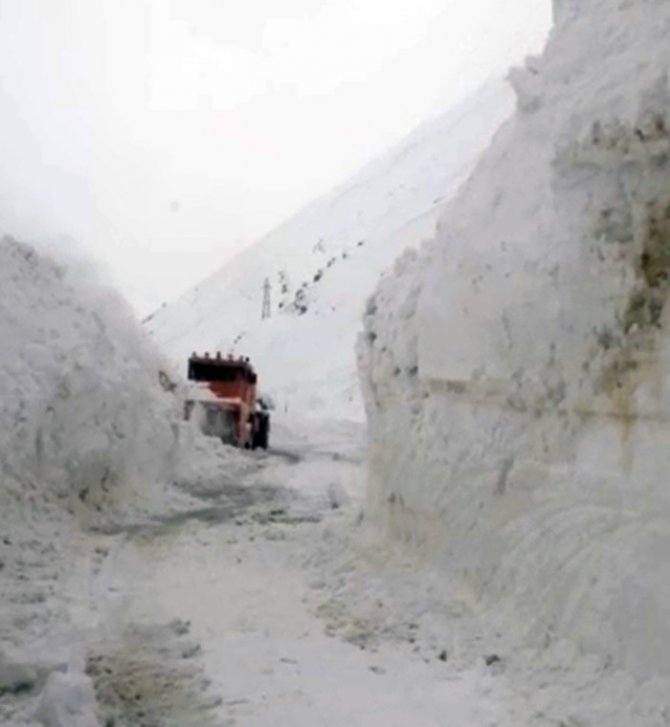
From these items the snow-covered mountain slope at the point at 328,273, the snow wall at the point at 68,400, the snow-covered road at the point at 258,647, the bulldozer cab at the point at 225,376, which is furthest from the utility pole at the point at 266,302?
the snow-covered road at the point at 258,647

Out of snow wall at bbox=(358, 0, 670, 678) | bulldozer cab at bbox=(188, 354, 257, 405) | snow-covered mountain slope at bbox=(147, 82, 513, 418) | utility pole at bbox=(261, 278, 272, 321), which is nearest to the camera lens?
snow wall at bbox=(358, 0, 670, 678)

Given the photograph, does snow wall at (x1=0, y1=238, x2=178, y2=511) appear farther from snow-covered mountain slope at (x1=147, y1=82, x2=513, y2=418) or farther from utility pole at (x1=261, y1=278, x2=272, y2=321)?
utility pole at (x1=261, y1=278, x2=272, y2=321)

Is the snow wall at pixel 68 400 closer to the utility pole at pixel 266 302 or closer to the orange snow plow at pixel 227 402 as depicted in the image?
the orange snow plow at pixel 227 402

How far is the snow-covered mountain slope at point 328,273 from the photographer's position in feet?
135

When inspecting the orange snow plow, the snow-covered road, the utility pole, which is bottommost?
the snow-covered road

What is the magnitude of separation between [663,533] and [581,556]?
0.74 m

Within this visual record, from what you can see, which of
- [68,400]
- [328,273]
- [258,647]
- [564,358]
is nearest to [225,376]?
[68,400]

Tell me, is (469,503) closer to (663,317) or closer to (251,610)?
(251,610)

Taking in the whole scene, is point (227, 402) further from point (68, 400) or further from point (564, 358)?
point (564, 358)

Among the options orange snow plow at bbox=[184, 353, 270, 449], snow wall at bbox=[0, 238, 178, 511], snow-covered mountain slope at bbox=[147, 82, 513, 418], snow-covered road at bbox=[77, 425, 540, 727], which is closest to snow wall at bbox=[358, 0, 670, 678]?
snow-covered road at bbox=[77, 425, 540, 727]

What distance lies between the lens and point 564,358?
5.79 m

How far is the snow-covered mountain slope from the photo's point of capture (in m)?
41.1

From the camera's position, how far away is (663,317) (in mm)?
5086

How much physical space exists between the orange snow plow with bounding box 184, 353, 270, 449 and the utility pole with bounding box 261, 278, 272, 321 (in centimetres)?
3336
